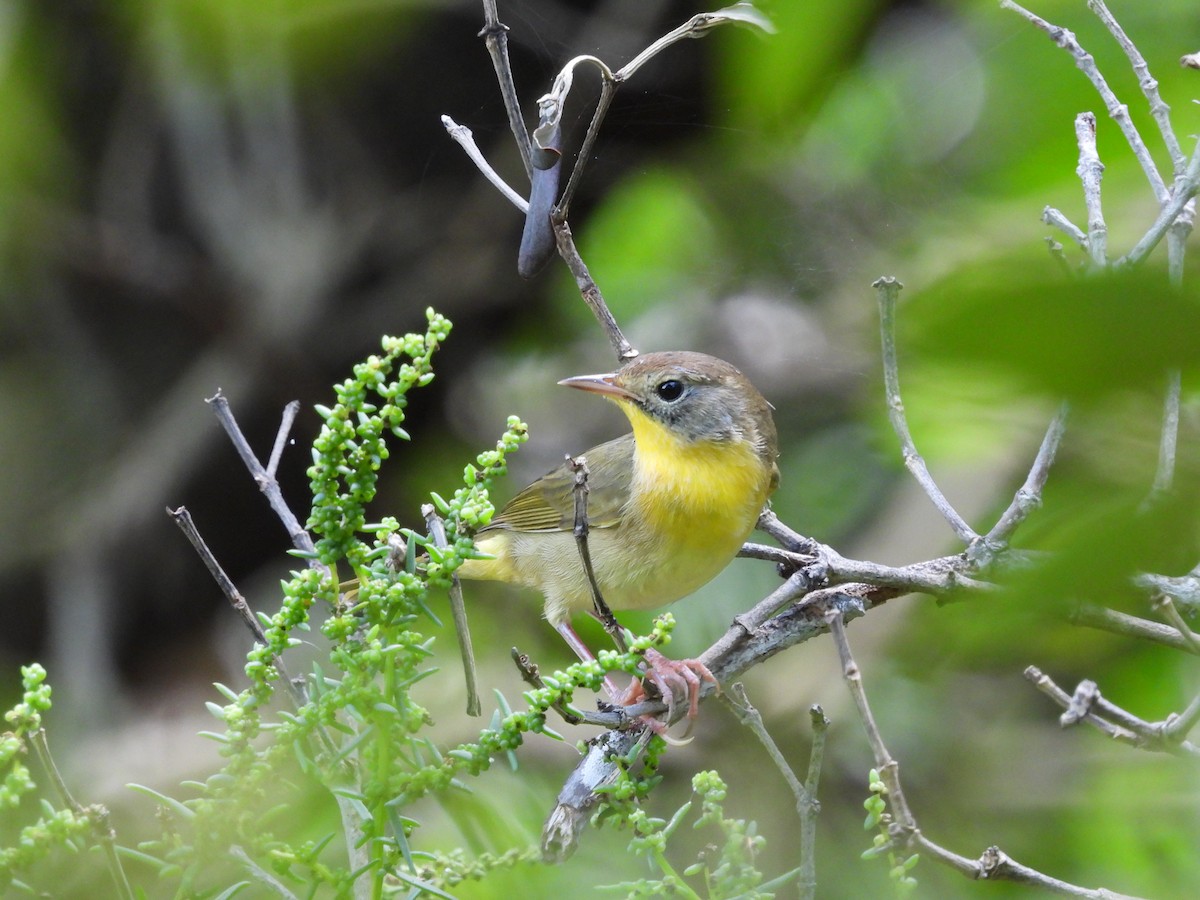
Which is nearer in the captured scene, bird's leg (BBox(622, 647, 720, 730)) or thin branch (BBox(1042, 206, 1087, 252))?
thin branch (BBox(1042, 206, 1087, 252))

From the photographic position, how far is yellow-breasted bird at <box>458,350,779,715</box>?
285 cm

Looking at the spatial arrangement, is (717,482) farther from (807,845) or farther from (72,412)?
(72,412)

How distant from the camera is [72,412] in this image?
495 centimetres

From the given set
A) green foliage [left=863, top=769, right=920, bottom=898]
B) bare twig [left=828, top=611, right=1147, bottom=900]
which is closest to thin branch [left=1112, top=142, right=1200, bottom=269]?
bare twig [left=828, top=611, right=1147, bottom=900]

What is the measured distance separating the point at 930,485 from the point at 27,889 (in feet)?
5.27

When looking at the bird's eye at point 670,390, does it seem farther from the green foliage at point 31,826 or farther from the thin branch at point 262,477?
the green foliage at point 31,826

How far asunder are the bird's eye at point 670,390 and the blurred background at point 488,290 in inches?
20.0

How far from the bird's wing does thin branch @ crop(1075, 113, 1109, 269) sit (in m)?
1.45

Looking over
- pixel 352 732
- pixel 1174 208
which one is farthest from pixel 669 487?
pixel 352 732

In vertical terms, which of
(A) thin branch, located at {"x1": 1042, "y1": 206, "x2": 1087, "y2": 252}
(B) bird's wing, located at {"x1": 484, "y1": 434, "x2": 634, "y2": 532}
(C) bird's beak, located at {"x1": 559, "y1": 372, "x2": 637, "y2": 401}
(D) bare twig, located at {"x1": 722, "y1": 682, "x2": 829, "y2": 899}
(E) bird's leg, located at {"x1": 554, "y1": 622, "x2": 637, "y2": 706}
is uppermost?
(A) thin branch, located at {"x1": 1042, "y1": 206, "x2": 1087, "y2": 252}

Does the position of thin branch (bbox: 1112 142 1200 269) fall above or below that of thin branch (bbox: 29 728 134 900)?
above

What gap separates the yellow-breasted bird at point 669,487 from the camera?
9.34ft

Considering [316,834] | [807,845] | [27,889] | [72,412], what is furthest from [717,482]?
[72,412]

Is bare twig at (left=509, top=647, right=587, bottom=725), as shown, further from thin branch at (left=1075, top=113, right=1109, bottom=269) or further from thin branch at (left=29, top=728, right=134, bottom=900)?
thin branch at (left=1075, top=113, right=1109, bottom=269)
